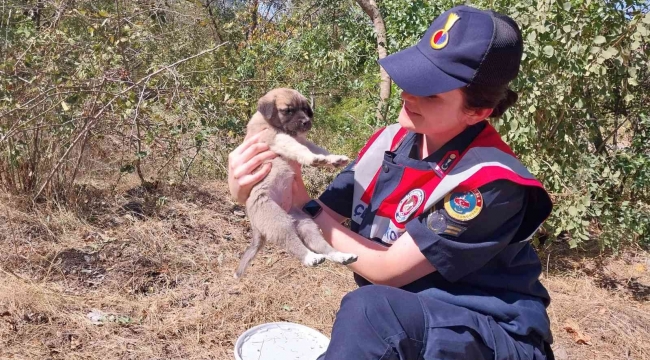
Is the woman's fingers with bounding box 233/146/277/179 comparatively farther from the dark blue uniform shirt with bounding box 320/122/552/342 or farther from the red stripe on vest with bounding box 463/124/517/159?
the red stripe on vest with bounding box 463/124/517/159

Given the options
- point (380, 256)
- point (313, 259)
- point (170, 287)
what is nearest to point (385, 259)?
point (380, 256)

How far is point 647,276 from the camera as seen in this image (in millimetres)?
5785

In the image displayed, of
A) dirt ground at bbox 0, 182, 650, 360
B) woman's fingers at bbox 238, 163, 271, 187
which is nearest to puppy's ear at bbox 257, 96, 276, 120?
woman's fingers at bbox 238, 163, 271, 187

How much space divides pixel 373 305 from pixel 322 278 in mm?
3314

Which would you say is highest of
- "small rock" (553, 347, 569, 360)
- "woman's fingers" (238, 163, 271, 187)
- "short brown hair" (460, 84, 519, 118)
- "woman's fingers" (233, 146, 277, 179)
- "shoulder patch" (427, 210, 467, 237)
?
"short brown hair" (460, 84, 519, 118)

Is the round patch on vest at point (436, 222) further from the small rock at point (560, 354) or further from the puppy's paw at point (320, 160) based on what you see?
the small rock at point (560, 354)

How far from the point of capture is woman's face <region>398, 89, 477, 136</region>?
2123mm

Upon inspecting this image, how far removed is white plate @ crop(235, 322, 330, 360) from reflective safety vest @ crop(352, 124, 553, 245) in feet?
3.26

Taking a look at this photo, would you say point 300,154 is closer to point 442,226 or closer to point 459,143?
point 459,143

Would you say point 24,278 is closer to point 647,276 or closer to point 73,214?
point 73,214

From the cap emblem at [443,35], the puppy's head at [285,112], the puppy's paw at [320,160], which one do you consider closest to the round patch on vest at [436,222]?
the cap emblem at [443,35]

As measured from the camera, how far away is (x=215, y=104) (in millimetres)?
5488

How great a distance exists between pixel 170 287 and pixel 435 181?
3.38 metres

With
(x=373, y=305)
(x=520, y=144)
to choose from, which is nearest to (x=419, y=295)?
(x=373, y=305)
